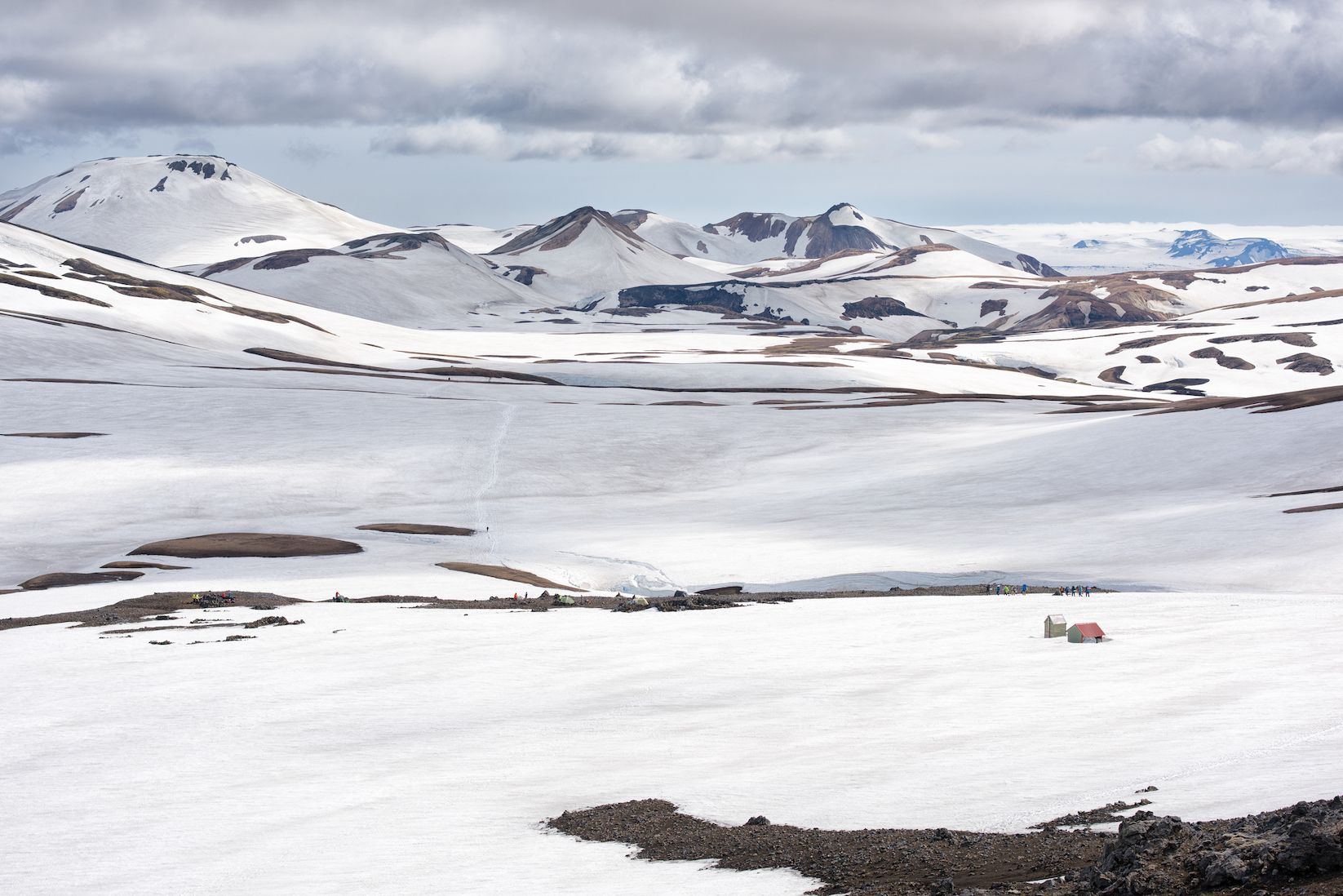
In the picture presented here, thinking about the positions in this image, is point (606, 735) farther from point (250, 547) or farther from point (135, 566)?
point (250, 547)

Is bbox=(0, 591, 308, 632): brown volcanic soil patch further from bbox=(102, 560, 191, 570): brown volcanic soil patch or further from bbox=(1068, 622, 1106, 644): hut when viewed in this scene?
bbox=(1068, 622, 1106, 644): hut

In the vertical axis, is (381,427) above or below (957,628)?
above

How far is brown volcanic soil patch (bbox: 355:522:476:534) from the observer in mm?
61719

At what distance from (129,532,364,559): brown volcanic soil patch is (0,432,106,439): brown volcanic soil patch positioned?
31.4m

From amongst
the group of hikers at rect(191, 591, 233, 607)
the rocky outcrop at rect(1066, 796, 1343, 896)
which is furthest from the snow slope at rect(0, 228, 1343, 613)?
the rocky outcrop at rect(1066, 796, 1343, 896)

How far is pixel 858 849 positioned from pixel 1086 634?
634 inches

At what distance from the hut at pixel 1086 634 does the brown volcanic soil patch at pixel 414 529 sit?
3716cm

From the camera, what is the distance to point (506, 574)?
52.3 meters

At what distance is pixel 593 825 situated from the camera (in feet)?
63.0

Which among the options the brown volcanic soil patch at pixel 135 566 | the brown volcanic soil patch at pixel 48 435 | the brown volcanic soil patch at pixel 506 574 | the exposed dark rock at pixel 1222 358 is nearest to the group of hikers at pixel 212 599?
the brown volcanic soil patch at pixel 135 566

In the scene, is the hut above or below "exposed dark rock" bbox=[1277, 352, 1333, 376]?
below

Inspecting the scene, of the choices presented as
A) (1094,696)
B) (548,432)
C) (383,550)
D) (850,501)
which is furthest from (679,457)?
(1094,696)

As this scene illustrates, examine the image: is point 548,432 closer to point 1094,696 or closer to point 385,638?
point 385,638

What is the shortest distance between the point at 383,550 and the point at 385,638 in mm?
20643
